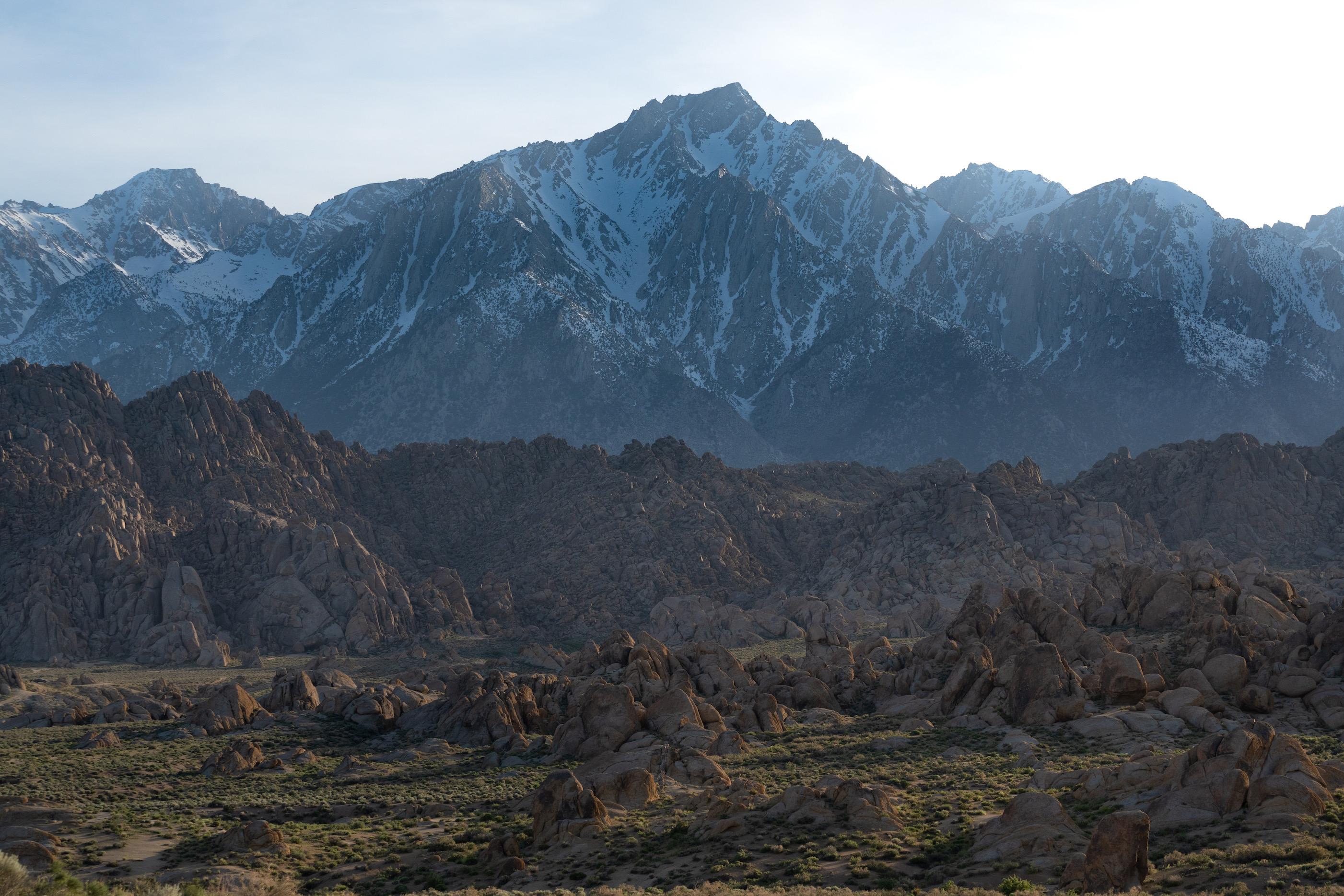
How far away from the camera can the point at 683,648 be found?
277ft

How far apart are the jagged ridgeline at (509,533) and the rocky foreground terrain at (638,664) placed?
0.50m

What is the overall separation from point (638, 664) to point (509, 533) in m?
76.5

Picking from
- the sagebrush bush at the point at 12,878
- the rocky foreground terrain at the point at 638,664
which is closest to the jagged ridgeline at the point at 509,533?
the rocky foreground terrain at the point at 638,664

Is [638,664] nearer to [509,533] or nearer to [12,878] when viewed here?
[12,878]

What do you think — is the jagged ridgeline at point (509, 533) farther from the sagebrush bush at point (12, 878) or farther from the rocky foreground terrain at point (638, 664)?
the sagebrush bush at point (12, 878)

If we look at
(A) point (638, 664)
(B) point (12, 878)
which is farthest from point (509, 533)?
(B) point (12, 878)

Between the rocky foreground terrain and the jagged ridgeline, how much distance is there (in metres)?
0.50

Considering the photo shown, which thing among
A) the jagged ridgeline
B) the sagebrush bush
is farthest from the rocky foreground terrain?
the jagged ridgeline

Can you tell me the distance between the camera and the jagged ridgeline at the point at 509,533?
117 metres

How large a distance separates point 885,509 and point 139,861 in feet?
369

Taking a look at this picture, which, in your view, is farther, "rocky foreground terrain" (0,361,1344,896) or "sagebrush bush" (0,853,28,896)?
"rocky foreground terrain" (0,361,1344,896)

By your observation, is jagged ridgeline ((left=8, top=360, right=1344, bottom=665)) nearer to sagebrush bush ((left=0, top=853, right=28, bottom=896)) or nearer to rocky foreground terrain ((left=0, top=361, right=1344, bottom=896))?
rocky foreground terrain ((left=0, top=361, right=1344, bottom=896))

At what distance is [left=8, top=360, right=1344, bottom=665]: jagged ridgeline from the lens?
117m

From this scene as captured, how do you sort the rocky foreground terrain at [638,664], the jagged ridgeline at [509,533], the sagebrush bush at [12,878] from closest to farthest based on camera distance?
the sagebrush bush at [12,878]
the rocky foreground terrain at [638,664]
the jagged ridgeline at [509,533]
